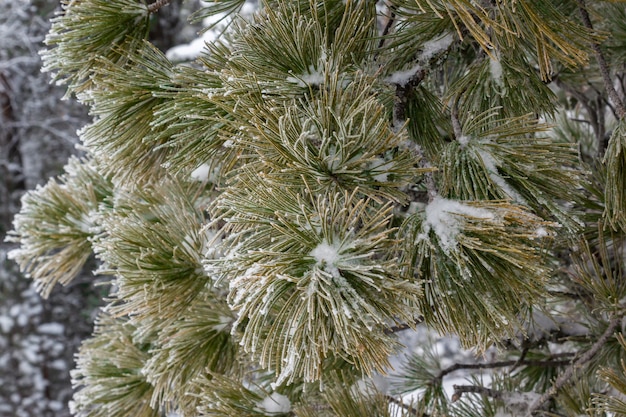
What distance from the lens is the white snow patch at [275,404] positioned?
2.37 feet

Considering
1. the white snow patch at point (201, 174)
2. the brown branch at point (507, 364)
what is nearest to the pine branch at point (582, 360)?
the brown branch at point (507, 364)

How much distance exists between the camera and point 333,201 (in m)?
0.45

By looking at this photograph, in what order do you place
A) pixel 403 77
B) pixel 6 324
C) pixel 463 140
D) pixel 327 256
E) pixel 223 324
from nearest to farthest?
A: 1. pixel 327 256
2. pixel 463 140
3. pixel 403 77
4. pixel 223 324
5. pixel 6 324

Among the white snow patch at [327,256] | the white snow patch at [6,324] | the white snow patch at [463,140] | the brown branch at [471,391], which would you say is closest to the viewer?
the white snow patch at [327,256]

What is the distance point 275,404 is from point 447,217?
1.35 ft

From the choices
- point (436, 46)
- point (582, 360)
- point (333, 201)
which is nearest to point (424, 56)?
point (436, 46)

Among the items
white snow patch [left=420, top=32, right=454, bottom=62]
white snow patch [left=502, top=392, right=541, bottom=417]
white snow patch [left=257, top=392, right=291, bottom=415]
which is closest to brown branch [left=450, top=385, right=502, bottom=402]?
white snow patch [left=502, top=392, right=541, bottom=417]

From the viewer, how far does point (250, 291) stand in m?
0.43

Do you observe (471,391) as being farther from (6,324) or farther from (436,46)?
(6,324)

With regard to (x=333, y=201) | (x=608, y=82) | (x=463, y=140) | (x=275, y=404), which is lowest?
(x=275, y=404)

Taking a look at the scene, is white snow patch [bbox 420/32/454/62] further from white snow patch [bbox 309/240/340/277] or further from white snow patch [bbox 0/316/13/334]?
white snow patch [bbox 0/316/13/334]

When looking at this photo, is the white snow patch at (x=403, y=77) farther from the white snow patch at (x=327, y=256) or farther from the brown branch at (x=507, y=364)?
the brown branch at (x=507, y=364)

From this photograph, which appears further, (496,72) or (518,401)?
(518,401)

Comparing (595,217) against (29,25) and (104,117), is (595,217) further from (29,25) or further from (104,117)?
(29,25)
